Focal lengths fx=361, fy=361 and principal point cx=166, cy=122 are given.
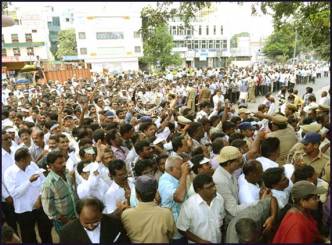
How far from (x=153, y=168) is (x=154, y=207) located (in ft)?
2.89

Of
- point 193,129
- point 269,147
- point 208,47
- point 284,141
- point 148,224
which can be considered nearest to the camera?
point 148,224

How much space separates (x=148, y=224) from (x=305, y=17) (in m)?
3.95

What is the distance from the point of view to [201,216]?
2959 millimetres

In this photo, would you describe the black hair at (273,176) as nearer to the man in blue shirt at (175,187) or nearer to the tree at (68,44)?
the man in blue shirt at (175,187)

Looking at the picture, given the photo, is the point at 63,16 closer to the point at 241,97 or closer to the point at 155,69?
the point at 155,69

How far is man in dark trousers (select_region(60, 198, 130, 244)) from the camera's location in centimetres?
275

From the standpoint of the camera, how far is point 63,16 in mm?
58344

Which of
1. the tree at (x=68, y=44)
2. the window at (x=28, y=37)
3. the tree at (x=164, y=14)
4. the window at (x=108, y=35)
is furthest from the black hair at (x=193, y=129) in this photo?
the window at (x=28, y=37)

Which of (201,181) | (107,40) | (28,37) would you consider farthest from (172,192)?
(28,37)

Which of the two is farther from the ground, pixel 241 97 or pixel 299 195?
pixel 299 195

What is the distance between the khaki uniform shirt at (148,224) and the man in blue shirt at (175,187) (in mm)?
350

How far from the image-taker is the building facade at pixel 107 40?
4141cm

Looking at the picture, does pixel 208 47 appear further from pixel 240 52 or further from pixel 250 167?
pixel 250 167

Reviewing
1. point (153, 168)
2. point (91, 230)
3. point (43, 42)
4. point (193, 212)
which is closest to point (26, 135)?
point (153, 168)
